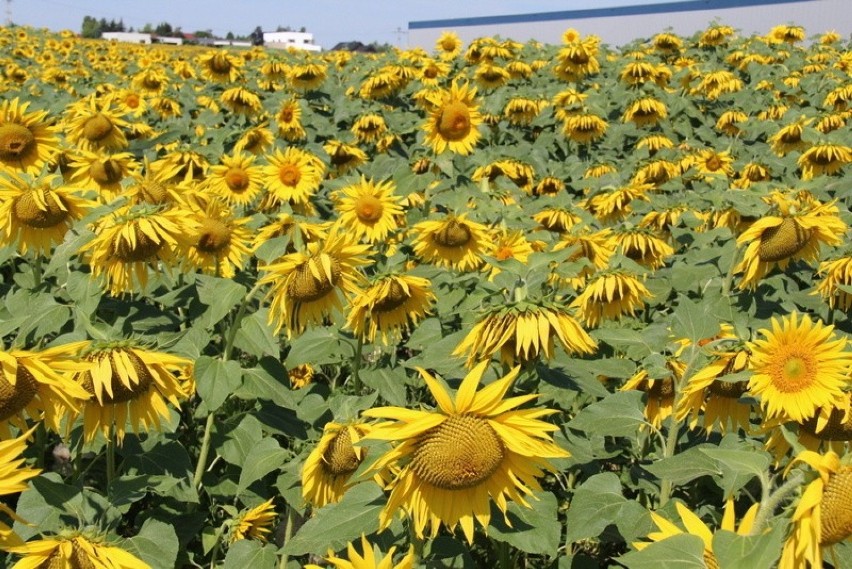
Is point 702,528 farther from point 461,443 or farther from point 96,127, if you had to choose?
point 96,127

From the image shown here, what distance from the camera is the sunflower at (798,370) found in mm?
2016

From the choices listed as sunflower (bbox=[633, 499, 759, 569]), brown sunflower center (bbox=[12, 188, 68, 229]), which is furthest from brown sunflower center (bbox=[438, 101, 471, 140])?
sunflower (bbox=[633, 499, 759, 569])

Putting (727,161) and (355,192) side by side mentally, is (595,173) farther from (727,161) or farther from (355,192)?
(355,192)

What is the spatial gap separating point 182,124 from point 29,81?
4787 mm

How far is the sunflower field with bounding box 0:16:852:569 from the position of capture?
1.75m

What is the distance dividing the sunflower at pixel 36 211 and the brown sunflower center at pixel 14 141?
1016 millimetres

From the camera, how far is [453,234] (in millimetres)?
4137

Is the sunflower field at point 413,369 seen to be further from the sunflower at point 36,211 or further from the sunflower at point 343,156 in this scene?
the sunflower at point 343,156

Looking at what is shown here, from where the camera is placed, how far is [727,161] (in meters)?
6.36

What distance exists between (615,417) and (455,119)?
3285mm

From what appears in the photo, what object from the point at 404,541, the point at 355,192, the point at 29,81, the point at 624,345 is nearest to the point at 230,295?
the point at 404,541

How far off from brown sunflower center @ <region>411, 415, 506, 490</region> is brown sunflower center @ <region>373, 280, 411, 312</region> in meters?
1.25

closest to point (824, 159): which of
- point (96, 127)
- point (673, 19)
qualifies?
point (96, 127)

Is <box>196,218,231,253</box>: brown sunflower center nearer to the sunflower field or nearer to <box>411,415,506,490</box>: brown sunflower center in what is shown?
the sunflower field
